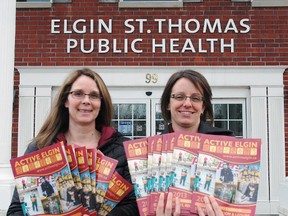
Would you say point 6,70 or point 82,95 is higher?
point 6,70

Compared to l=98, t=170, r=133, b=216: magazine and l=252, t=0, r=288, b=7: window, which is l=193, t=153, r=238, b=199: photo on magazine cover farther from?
l=252, t=0, r=288, b=7: window

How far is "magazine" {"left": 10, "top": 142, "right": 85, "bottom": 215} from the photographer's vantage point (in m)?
1.85

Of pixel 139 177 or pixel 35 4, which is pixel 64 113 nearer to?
pixel 139 177

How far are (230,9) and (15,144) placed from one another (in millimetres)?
4639

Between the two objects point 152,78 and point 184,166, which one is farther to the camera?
point 152,78

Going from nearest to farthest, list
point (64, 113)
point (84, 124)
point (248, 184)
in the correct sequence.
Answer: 1. point (248, 184)
2. point (84, 124)
3. point (64, 113)

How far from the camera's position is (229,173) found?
1801 millimetres

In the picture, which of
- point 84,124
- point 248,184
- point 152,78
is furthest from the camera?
point 152,78

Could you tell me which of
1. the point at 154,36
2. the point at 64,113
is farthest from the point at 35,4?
the point at 64,113

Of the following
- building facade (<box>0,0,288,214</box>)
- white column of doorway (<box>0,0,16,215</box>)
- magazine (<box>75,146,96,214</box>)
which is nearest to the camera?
magazine (<box>75,146,96,214</box>)

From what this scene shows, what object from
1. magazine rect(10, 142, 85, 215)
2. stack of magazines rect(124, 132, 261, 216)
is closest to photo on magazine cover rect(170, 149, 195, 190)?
stack of magazines rect(124, 132, 261, 216)

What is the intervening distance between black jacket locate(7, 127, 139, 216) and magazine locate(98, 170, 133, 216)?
0.20 feet

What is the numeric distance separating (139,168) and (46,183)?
470 millimetres

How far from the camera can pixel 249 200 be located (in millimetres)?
1765
